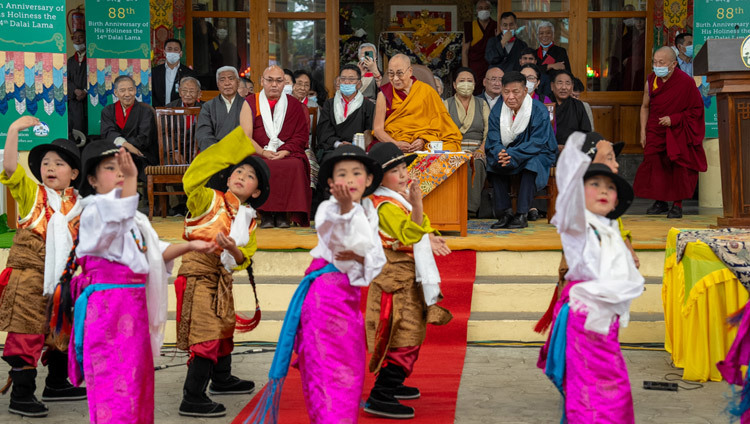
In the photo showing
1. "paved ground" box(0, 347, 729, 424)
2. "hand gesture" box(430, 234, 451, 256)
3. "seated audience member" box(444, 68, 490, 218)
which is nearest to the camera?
"hand gesture" box(430, 234, 451, 256)

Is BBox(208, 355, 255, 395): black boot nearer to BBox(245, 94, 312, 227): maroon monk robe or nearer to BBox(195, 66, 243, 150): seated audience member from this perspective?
BBox(245, 94, 312, 227): maroon monk robe

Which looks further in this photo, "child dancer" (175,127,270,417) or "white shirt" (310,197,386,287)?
"child dancer" (175,127,270,417)

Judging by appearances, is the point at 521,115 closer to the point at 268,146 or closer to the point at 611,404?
the point at 268,146

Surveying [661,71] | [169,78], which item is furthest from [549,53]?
[169,78]

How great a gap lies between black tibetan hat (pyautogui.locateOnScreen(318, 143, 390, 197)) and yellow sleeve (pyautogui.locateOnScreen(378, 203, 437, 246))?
0.21 meters

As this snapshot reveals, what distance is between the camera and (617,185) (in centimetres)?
331

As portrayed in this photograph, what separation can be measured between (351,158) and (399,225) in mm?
500

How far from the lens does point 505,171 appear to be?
728 cm

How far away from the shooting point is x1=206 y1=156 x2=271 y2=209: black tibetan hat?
4191 mm

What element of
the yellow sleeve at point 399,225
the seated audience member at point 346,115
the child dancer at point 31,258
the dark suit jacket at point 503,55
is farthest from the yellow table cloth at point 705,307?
the dark suit jacket at point 503,55

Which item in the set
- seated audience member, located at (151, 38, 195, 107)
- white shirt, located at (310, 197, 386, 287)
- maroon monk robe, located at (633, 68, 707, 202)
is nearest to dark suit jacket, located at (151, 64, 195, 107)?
seated audience member, located at (151, 38, 195, 107)

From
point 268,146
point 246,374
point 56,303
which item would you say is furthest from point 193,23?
point 56,303

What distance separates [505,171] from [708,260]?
2691 mm

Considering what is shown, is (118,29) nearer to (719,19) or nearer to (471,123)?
(471,123)
